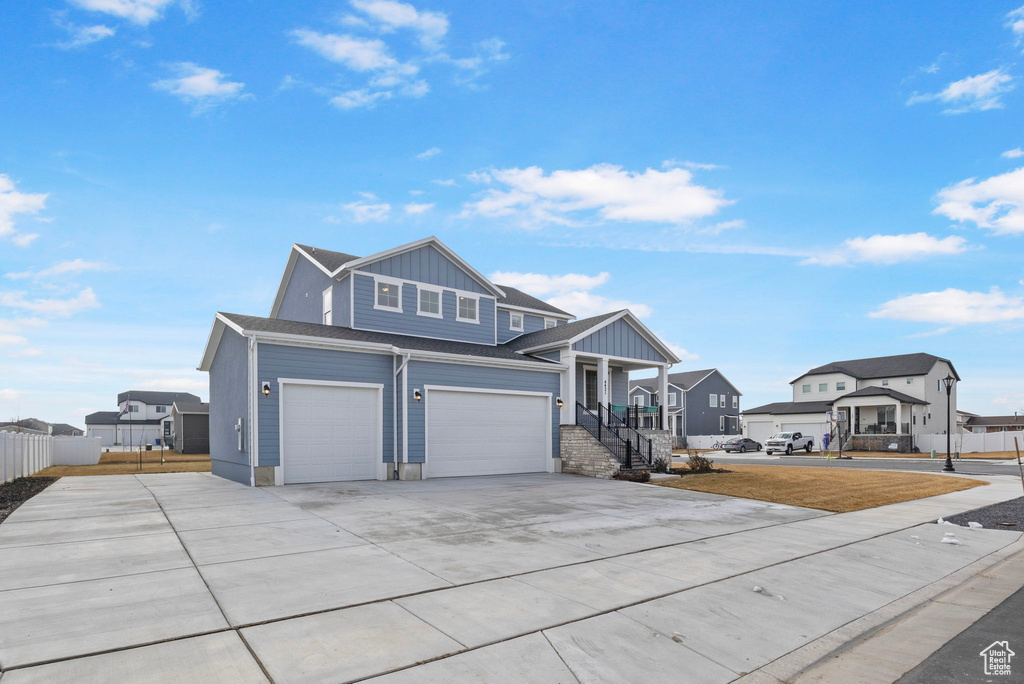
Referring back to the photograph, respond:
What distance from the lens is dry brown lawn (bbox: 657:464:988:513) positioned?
1348cm

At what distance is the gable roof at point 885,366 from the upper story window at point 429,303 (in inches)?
1771

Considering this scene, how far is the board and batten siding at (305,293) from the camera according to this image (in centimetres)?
2185

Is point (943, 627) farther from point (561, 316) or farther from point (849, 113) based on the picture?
point (561, 316)

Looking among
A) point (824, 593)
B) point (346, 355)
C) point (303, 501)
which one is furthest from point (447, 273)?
point (824, 593)

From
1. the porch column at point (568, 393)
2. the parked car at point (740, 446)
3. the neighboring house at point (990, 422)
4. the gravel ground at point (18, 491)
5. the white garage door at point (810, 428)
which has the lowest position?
the neighboring house at point (990, 422)

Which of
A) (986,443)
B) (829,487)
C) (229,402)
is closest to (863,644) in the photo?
(829,487)

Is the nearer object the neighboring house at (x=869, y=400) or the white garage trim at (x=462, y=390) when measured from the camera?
the white garage trim at (x=462, y=390)

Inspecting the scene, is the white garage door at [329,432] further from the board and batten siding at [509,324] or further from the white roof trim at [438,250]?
the board and batten siding at [509,324]

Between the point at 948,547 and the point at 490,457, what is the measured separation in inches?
485

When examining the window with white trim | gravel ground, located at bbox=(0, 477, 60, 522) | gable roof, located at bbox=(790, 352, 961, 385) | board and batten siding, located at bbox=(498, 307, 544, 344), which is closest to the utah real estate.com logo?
gravel ground, located at bbox=(0, 477, 60, 522)

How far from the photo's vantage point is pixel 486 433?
18859mm

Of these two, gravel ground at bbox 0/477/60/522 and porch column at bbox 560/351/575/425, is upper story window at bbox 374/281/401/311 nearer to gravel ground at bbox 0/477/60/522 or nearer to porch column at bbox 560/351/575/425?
porch column at bbox 560/351/575/425

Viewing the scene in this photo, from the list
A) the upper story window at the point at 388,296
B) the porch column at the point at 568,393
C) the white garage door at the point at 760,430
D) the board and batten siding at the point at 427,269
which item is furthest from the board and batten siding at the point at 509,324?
the white garage door at the point at 760,430

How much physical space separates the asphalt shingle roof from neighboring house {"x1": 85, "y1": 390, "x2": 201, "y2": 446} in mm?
59712
